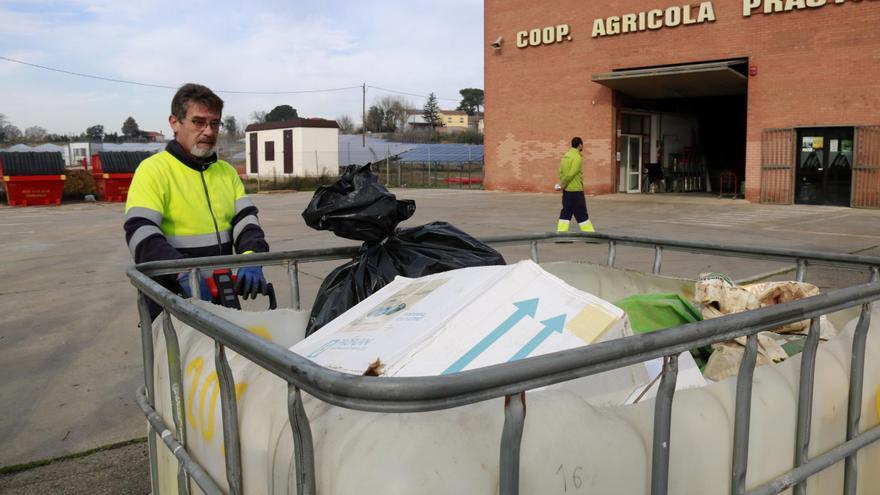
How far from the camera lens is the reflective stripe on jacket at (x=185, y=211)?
3049mm

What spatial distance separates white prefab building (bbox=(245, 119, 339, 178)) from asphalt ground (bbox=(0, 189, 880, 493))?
23.2 meters

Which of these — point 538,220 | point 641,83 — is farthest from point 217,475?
point 641,83

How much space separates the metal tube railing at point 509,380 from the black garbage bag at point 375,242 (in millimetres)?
833

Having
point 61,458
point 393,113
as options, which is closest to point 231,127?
point 393,113

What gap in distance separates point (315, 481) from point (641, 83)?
2471 centimetres

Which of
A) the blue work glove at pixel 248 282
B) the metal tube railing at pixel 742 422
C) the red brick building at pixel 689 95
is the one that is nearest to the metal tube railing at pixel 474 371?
the metal tube railing at pixel 742 422

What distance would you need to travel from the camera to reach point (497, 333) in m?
1.89

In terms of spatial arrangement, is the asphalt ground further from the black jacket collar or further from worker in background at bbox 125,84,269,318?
the black jacket collar

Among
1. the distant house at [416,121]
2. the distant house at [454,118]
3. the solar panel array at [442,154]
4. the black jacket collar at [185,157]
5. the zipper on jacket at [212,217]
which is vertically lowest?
the zipper on jacket at [212,217]

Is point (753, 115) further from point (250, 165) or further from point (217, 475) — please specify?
point (250, 165)

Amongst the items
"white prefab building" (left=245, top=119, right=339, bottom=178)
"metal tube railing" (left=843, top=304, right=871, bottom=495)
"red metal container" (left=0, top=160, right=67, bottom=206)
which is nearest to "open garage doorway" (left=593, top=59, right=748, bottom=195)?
"red metal container" (left=0, top=160, right=67, bottom=206)

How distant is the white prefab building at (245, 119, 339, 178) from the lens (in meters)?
45.3

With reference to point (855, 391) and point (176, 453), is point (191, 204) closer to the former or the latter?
point (176, 453)

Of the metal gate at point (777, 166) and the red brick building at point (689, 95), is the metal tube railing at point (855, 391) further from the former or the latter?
the metal gate at point (777, 166)
